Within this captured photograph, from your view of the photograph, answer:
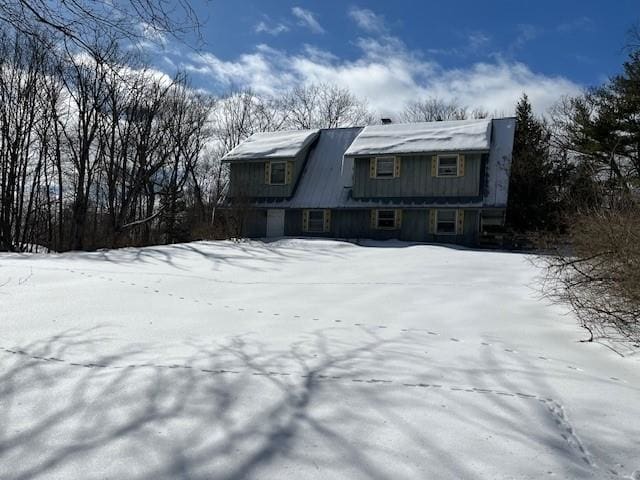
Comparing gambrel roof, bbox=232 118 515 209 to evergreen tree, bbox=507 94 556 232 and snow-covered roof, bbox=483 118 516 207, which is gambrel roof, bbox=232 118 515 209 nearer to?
snow-covered roof, bbox=483 118 516 207

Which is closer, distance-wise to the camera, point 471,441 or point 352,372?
point 471,441

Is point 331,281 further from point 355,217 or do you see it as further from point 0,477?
point 355,217

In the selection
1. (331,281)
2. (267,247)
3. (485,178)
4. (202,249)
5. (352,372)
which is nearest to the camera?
(352,372)

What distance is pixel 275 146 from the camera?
77.3ft

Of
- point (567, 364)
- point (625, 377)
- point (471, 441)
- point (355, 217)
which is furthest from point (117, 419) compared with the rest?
point (355, 217)

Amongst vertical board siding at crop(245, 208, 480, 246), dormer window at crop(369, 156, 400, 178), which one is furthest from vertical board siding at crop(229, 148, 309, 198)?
dormer window at crop(369, 156, 400, 178)

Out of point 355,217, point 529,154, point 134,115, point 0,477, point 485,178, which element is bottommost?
point 0,477

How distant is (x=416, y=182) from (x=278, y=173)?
22.8 ft

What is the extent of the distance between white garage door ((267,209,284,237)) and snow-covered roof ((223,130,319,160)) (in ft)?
9.17

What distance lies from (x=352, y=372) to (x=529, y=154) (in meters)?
20.9

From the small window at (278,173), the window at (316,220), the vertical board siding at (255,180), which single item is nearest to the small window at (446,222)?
the window at (316,220)

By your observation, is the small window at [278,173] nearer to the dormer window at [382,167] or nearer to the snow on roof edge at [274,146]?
the snow on roof edge at [274,146]

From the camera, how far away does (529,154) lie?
2145 centimetres

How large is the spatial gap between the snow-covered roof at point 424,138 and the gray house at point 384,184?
5 cm
